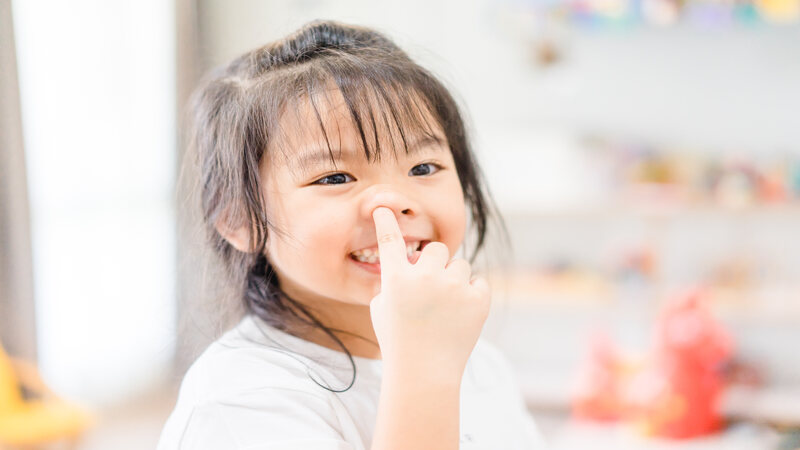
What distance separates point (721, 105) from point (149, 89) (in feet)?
6.38

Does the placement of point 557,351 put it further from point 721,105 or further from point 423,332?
point 423,332

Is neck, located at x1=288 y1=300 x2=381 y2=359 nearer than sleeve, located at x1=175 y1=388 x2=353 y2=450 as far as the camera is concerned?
No

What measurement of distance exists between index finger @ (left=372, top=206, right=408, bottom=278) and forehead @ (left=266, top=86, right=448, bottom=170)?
2.3 inches

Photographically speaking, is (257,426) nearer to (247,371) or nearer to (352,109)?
(247,371)

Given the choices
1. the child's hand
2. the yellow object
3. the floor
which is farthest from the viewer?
the floor

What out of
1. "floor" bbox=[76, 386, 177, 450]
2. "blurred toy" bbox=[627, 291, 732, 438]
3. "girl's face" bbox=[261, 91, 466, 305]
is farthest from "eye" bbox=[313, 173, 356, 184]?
"blurred toy" bbox=[627, 291, 732, 438]

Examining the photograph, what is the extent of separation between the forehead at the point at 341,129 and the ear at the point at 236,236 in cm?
9

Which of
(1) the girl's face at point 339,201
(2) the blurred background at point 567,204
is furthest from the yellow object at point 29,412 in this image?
(1) the girl's face at point 339,201

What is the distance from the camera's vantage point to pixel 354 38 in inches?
29.6

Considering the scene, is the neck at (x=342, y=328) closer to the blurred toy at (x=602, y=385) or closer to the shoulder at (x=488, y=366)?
the shoulder at (x=488, y=366)

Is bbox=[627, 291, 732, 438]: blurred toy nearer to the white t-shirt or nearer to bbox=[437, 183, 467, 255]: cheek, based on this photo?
the white t-shirt

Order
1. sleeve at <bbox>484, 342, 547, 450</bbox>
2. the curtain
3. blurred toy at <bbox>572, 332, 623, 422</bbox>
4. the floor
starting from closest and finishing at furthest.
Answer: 1. sleeve at <bbox>484, 342, 547, 450</bbox>
2. the curtain
3. the floor
4. blurred toy at <bbox>572, 332, 623, 422</bbox>

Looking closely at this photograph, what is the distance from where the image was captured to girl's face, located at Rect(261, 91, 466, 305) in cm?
63

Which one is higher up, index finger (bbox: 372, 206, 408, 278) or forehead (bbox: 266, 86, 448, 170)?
forehead (bbox: 266, 86, 448, 170)
